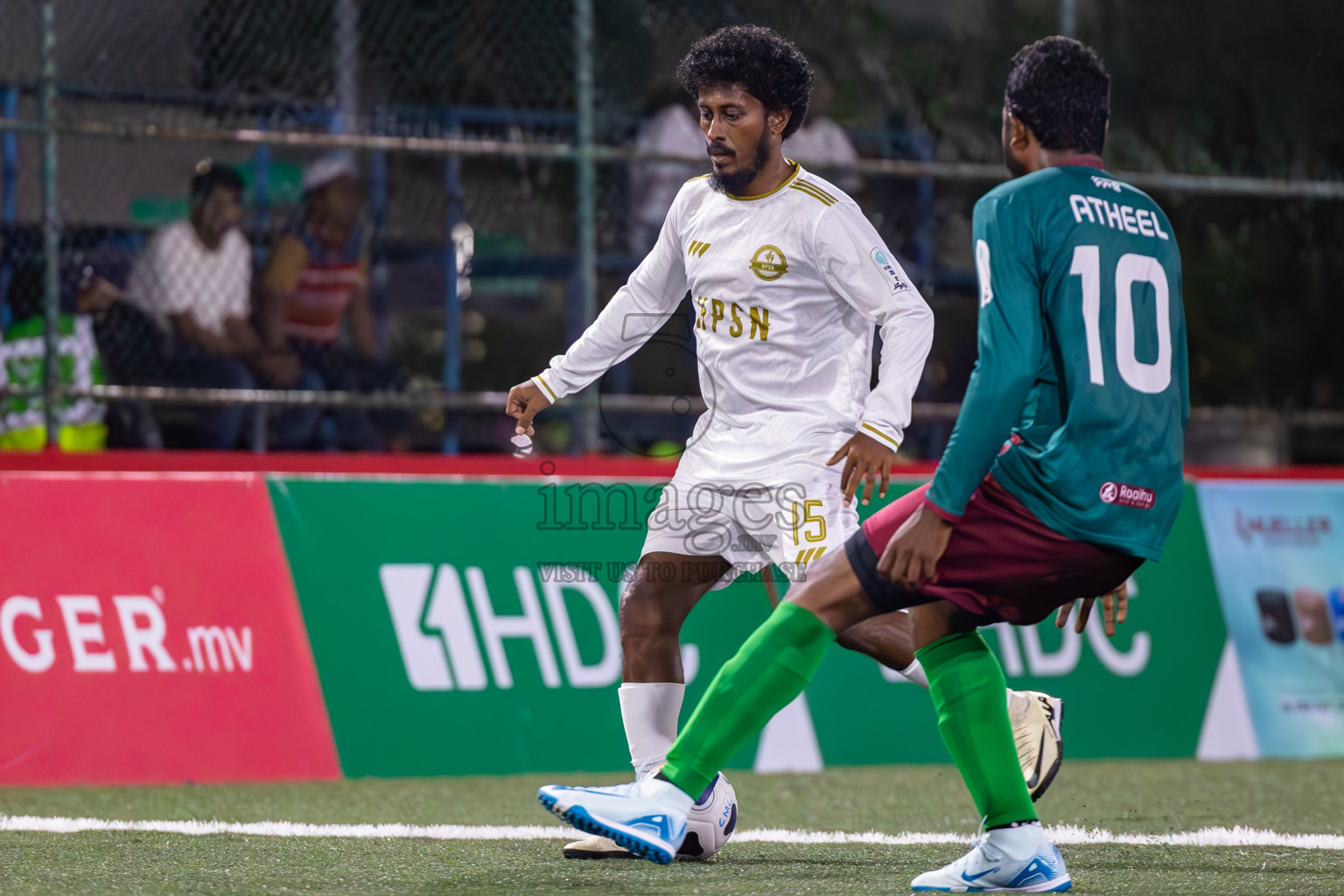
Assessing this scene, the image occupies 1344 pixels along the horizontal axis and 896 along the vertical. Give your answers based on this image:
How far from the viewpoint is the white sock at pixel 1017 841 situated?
348cm

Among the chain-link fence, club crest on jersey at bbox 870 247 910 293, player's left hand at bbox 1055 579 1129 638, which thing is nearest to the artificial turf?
player's left hand at bbox 1055 579 1129 638

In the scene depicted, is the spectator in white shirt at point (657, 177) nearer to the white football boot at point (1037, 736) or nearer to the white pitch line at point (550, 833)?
the white pitch line at point (550, 833)

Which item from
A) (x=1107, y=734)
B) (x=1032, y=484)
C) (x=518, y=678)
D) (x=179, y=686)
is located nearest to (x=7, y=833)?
(x=179, y=686)

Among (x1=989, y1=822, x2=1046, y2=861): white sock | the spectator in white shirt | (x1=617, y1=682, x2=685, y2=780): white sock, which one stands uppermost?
the spectator in white shirt

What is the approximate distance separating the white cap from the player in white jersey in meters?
3.10

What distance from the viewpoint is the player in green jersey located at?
10.7 feet

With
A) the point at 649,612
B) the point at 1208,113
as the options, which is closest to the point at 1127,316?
the point at 649,612

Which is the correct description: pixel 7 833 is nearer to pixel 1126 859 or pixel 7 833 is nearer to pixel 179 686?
pixel 179 686

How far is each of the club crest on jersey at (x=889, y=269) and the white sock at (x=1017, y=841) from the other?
1447 mm

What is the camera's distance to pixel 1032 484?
3318mm

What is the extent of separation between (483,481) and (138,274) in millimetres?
1850

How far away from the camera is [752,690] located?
344cm

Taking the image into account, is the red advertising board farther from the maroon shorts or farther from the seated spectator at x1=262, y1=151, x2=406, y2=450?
the maroon shorts

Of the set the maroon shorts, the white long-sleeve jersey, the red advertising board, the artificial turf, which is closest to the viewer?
the maroon shorts
